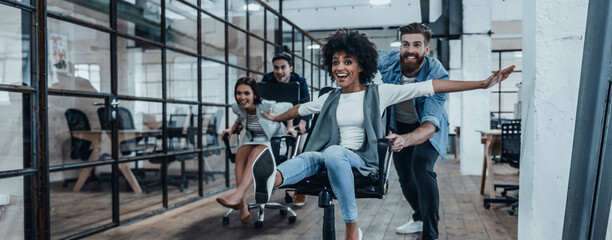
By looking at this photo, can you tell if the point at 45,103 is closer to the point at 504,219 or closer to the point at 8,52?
the point at 8,52

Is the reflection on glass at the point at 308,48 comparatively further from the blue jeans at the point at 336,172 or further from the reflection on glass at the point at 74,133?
the blue jeans at the point at 336,172

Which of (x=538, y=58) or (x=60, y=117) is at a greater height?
(x=538, y=58)

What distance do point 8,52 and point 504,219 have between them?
3.47 m

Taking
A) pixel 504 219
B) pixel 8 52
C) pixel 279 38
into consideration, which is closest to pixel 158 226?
pixel 8 52

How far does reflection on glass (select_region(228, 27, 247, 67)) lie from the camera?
5016 mm

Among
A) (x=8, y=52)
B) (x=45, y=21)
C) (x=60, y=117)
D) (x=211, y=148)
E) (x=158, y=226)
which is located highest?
(x=45, y=21)

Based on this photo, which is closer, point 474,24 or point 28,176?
point 28,176

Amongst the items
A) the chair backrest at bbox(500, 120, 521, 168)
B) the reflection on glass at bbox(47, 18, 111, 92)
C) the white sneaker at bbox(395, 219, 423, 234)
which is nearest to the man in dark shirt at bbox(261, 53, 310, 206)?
the white sneaker at bbox(395, 219, 423, 234)

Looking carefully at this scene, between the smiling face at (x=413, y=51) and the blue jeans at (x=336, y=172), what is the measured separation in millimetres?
760

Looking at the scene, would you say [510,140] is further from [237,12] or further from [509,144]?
[237,12]

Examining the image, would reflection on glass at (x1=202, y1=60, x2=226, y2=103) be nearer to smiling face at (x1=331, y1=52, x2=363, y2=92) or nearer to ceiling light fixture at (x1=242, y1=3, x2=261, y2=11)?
ceiling light fixture at (x1=242, y1=3, x2=261, y2=11)

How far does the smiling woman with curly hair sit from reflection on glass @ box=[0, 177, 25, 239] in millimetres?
1596

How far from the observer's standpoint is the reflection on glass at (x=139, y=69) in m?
3.91

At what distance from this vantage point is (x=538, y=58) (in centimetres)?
180
